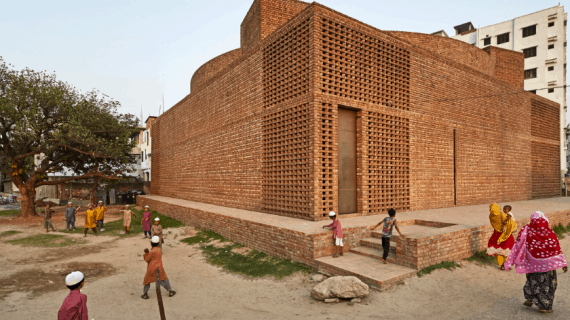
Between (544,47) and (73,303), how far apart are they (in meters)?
40.6

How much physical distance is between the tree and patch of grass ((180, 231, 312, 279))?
11780 millimetres

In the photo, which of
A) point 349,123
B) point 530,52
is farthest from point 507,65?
point 530,52

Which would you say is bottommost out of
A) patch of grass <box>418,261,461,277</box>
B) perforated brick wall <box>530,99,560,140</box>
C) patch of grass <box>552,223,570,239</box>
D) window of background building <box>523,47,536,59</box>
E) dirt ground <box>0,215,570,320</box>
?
dirt ground <box>0,215,570,320</box>

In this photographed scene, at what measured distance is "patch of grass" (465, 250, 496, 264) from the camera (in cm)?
714

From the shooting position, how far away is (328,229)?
7.20 meters

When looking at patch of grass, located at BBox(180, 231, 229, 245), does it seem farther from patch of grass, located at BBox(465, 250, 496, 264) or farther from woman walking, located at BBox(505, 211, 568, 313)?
woman walking, located at BBox(505, 211, 568, 313)

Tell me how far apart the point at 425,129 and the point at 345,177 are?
4.28m

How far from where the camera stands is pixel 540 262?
15.6 ft

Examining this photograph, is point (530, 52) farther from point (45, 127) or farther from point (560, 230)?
point (45, 127)

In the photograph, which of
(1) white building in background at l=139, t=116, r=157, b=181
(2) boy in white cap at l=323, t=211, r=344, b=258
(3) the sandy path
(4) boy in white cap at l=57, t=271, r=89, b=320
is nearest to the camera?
(4) boy in white cap at l=57, t=271, r=89, b=320

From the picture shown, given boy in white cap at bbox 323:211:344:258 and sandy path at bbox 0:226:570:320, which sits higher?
boy in white cap at bbox 323:211:344:258

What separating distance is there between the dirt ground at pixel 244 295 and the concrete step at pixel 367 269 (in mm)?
166

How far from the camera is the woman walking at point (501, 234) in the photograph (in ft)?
22.7

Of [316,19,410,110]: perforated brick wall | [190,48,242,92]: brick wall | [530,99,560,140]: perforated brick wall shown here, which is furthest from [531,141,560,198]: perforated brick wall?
[190,48,242,92]: brick wall
